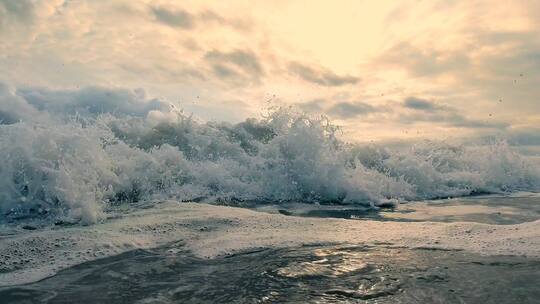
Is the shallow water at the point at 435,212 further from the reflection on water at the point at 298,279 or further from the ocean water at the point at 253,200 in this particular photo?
the reflection on water at the point at 298,279

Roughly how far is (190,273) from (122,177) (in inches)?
206

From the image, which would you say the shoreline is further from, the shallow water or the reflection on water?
the shallow water

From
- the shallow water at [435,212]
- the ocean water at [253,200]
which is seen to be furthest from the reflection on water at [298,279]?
the shallow water at [435,212]

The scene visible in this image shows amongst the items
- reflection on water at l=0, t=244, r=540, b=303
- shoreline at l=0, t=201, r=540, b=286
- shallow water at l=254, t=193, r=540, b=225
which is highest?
shallow water at l=254, t=193, r=540, b=225

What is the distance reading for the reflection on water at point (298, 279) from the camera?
286 centimetres

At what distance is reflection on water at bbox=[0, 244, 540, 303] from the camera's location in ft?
9.38

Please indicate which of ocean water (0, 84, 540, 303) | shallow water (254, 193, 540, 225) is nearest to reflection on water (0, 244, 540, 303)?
ocean water (0, 84, 540, 303)

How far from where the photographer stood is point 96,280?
3.32 meters

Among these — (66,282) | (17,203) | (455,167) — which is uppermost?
(455,167)

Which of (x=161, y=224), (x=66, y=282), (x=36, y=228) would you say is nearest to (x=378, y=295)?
(x=66, y=282)

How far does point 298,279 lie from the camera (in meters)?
3.21

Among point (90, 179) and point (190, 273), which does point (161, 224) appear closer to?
point (190, 273)

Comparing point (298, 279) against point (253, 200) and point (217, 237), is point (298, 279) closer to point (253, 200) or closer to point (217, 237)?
point (217, 237)

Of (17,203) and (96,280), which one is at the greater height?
(17,203)
